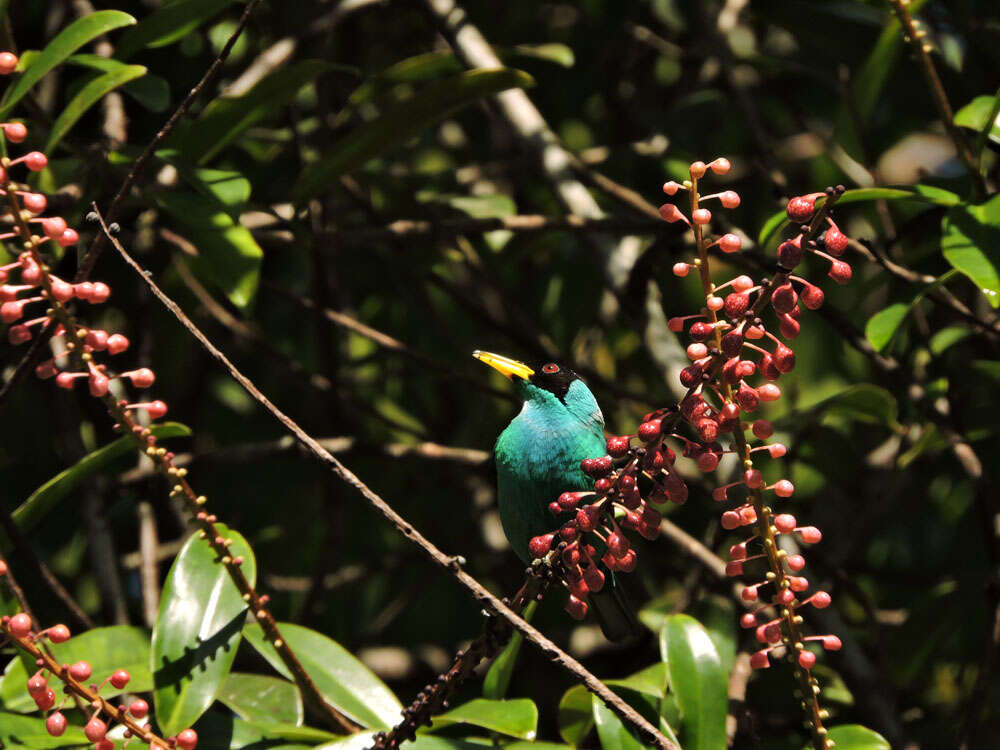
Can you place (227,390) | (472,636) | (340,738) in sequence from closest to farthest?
(340,738) → (472,636) → (227,390)

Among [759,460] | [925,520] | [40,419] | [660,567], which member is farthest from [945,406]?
[40,419]

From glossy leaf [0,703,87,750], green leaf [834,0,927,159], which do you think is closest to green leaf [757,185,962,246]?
green leaf [834,0,927,159]

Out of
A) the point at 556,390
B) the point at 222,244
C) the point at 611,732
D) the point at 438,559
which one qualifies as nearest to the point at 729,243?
the point at 438,559

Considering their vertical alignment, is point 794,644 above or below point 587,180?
below

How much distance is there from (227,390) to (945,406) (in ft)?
7.60

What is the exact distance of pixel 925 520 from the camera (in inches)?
139

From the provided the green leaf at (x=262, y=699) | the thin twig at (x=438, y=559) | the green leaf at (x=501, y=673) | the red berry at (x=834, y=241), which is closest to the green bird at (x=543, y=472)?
the green leaf at (x=501, y=673)

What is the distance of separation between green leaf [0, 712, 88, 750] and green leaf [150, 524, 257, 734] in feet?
0.47

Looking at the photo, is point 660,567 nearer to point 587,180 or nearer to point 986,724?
point 986,724

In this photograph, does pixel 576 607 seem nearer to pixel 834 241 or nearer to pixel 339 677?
pixel 834 241

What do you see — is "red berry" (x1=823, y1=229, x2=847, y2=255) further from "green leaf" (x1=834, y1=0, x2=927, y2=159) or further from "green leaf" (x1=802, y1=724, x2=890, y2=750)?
"green leaf" (x1=834, y1=0, x2=927, y2=159)

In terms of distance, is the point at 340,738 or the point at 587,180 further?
the point at 587,180

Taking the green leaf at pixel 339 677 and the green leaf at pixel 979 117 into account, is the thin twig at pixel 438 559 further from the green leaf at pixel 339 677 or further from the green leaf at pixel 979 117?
the green leaf at pixel 979 117

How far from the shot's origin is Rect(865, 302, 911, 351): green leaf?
204 cm
